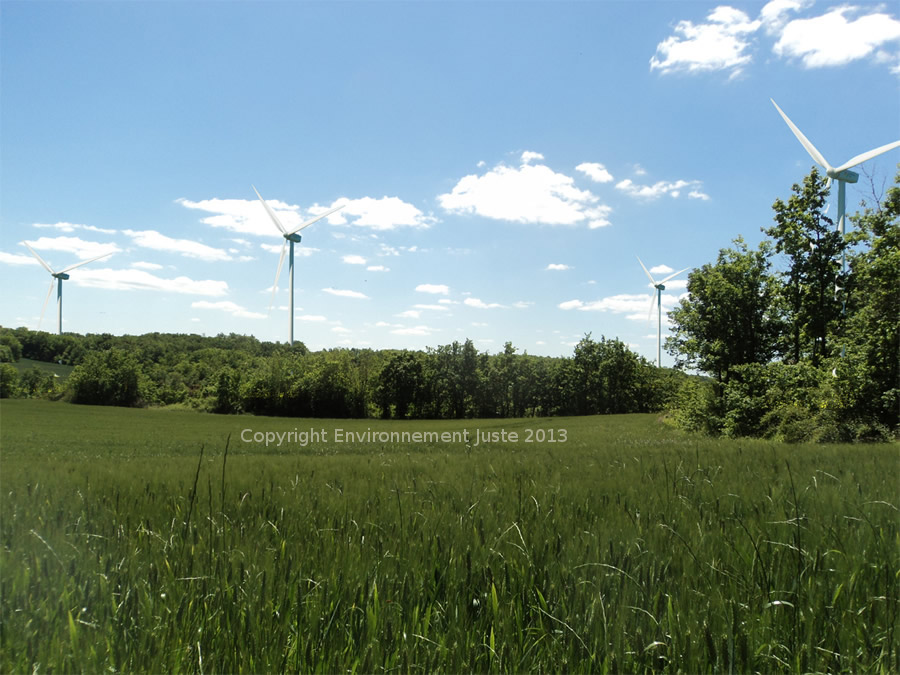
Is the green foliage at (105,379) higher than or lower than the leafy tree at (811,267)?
lower

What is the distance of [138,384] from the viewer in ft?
319

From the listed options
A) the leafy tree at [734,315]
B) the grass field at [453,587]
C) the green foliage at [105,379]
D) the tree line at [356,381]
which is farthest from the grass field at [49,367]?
the grass field at [453,587]

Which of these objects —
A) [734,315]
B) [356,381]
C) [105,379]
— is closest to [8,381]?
[105,379]

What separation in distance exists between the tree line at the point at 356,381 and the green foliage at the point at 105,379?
20 cm

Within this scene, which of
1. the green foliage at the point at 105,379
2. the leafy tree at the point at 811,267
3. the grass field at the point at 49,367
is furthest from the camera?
the grass field at the point at 49,367

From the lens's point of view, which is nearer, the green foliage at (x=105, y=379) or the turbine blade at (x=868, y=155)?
the turbine blade at (x=868, y=155)

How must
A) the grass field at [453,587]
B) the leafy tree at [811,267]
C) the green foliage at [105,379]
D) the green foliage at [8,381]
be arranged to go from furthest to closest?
the green foliage at [8,381] < the green foliage at [105,379] < the leafy tree at [811,267] < the grass field at [453,587]

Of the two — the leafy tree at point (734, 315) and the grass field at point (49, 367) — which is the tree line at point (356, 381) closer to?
the grass field at point (49, 367)

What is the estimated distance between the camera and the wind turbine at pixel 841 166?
1231 inches

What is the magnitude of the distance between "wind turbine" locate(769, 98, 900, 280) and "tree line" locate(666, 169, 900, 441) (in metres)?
1.68

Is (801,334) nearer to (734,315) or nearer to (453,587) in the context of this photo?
(734,315)

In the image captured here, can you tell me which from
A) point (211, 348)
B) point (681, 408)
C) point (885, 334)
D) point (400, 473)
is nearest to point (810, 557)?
point (400, 473)

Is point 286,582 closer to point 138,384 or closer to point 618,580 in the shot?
point 618,580

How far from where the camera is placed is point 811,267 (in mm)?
31344
